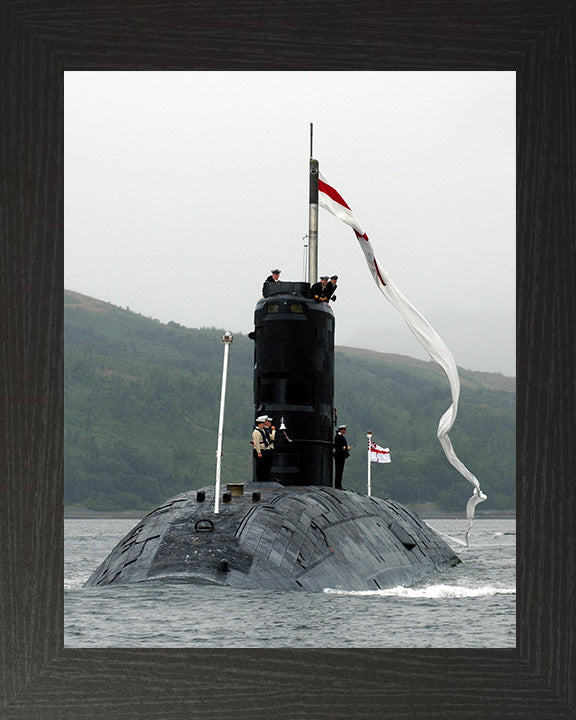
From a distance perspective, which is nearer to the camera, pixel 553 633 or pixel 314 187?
pixel 553 633

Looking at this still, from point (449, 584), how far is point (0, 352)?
65.1ft

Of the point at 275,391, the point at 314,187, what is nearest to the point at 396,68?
the point at 275,391

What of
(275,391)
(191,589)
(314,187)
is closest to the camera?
(191,589)

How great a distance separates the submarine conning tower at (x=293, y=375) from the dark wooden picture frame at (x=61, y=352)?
14037 mm

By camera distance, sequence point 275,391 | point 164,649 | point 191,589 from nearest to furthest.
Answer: point 164,649, point 191,589, point 275,391

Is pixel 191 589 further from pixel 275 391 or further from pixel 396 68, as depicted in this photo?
pixel 396 68

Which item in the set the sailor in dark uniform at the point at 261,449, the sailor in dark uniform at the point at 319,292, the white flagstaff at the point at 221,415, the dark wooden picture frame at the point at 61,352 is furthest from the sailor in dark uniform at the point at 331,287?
the dark wooden picture frame at the point at 61,352

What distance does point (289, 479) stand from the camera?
65.7ft

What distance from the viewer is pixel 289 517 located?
17.1 meters

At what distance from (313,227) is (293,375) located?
3269 millimetres

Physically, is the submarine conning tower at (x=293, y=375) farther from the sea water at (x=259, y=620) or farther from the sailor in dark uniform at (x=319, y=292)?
the sea water at (x=259, y=620)

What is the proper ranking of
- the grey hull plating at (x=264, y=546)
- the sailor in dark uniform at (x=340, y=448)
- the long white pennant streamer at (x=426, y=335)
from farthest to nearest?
the sailor in dark uniform at (x=340, y=448) < the grey hull plating at (x=264, y=546) < the long white pennant streamer at (x=426, y=335)

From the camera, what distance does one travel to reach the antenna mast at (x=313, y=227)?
67.9 feet

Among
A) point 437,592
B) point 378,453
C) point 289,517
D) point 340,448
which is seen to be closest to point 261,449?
point 289,517
